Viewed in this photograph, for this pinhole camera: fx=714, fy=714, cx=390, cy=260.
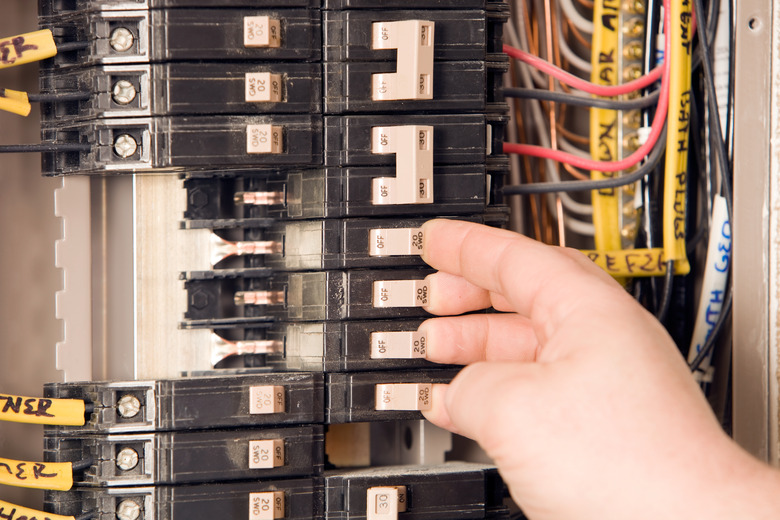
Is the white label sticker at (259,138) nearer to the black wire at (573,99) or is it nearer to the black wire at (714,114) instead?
the black wire at (573,99)

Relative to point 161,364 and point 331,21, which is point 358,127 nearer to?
point 331,21

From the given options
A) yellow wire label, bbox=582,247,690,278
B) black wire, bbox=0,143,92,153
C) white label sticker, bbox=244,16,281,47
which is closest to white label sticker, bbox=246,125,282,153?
white label sticker, bbox=244,16,281,47

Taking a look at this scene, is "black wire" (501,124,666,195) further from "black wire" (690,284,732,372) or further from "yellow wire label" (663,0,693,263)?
"black wire" (690,284,732,372)

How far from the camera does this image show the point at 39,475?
1.05 metres

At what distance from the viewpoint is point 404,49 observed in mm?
1040

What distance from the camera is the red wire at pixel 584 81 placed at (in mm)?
1233

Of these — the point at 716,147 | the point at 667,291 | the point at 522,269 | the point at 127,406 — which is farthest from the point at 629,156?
the point at 127,406

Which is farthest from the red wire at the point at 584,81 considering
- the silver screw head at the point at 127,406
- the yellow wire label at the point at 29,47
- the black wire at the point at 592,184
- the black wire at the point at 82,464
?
the black wire at the point at 82,464

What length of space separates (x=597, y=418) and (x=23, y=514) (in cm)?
84

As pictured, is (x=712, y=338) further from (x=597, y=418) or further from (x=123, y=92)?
(x=123, y=92)

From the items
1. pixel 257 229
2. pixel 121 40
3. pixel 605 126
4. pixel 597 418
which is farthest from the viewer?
pixel 605 126

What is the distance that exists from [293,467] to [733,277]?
2.53 feet

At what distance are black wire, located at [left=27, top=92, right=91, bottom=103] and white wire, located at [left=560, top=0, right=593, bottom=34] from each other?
0.84m

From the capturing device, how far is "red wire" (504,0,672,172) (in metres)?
1.22
